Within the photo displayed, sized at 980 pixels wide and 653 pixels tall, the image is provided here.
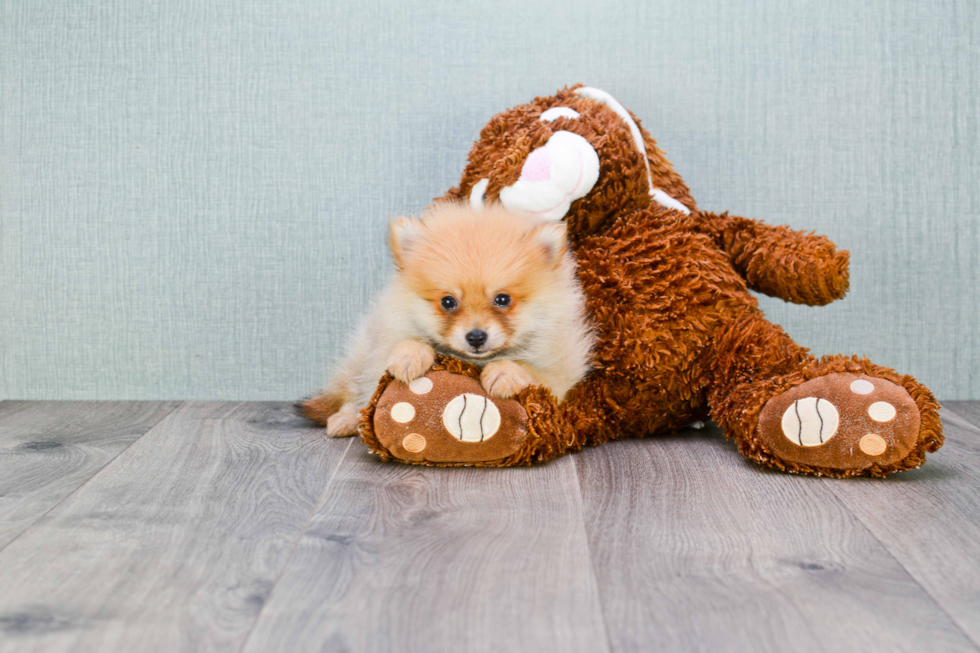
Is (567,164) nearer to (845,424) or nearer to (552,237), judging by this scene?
(552,237)

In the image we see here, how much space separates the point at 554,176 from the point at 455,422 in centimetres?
44

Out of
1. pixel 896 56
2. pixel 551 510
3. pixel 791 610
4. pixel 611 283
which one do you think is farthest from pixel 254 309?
pixel 896 56

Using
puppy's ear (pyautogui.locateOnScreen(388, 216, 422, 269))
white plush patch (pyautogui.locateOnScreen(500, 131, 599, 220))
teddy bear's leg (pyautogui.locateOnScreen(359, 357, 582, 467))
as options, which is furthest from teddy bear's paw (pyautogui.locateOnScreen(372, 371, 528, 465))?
white plush patch (pyautogui.locateOnScreen(500, 131, 599, 220))

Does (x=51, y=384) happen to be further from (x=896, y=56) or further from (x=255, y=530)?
(x=896, y=56)

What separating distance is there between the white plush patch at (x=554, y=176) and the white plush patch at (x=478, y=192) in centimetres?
6

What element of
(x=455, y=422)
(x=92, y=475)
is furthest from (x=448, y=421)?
(x=92, y=475)

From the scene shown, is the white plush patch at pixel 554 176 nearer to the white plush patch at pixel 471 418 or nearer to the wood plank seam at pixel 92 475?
the white plush patch at pixel 471 418

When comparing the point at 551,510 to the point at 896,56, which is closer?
the point at 551,510

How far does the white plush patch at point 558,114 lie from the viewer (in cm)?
143

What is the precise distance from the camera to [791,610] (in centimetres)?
80

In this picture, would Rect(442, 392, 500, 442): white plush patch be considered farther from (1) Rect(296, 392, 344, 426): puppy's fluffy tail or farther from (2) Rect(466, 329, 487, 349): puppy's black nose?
(1) Rect(296, 392, 344, 426): puppy's fluffy tail

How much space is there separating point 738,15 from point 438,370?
42.8 inches

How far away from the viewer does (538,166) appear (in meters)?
1.37

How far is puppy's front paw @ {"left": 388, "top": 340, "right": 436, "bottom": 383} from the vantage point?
1259 millimetres
